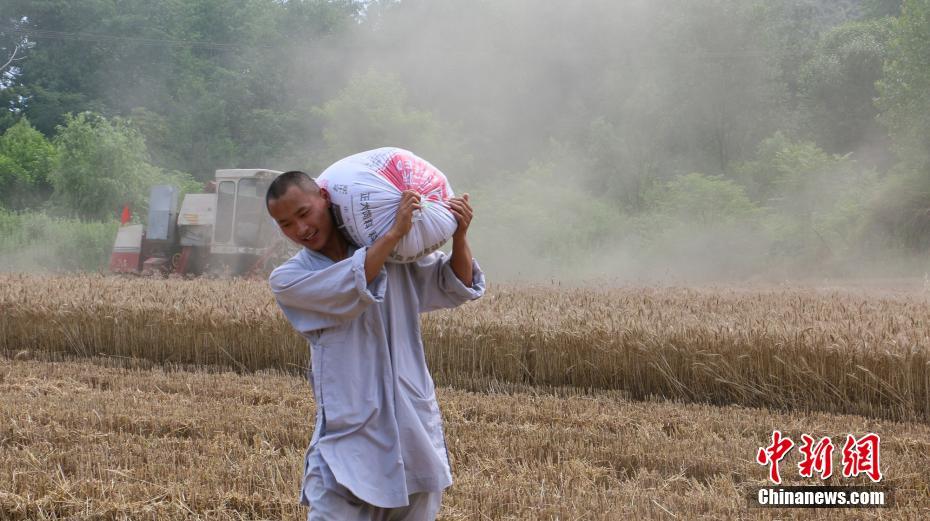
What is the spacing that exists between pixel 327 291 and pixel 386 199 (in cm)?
34

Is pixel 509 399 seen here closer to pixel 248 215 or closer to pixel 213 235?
pixel 248 215

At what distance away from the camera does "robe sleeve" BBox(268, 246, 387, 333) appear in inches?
110

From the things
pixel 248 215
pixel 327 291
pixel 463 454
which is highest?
pixel 248 215

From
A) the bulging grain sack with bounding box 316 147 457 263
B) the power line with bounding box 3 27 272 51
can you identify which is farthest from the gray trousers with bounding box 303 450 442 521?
the power line with bounding box 3 27 272 51

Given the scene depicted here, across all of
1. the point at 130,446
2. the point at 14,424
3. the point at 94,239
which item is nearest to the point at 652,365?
the point at 130,446

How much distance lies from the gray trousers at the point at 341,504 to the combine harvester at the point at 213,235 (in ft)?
45.6

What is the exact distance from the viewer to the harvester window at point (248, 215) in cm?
1738

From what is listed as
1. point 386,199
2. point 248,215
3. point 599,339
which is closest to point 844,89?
point 248,215

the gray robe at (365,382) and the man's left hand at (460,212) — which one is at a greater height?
the man's left hand at (460,212)

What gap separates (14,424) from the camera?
618cm

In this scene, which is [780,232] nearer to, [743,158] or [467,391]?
[743,158]

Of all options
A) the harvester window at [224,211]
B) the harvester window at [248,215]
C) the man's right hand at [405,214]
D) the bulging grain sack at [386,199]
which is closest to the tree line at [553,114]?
the harvester window at [248,215]

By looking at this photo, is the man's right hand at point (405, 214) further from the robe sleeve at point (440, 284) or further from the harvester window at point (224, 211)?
the harvester window at point (224, 211)

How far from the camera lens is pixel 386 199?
291 cm
